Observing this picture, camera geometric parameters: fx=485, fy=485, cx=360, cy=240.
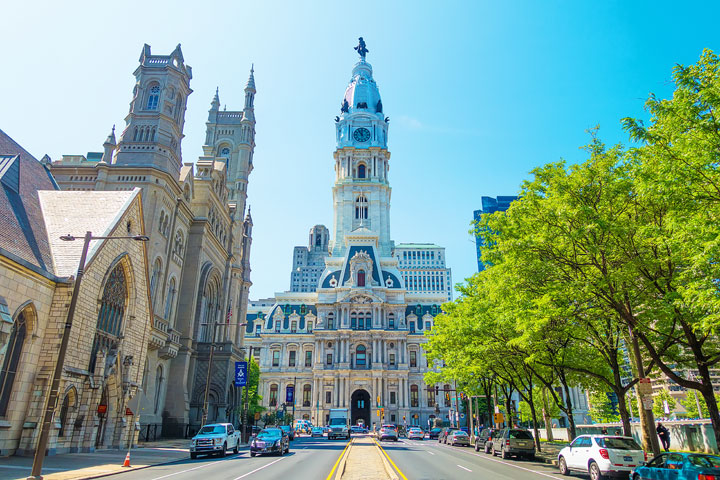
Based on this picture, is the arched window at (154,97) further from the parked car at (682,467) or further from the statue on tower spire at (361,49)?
the statue on tower spire at (361,49)

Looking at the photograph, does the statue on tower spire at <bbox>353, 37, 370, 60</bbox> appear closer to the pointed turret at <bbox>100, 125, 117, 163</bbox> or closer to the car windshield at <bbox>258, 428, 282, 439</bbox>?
the pointed turret at <bbox>100, 125, 117, 163</bbox>

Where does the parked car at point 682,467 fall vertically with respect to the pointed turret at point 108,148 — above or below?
below

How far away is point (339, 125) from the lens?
126 meters

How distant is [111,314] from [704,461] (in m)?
27.7

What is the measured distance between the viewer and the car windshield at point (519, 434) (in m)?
27.3

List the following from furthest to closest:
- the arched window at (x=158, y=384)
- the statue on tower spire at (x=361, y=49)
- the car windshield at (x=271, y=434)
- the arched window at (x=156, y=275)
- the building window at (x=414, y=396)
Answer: the statue on tower spire at (x=361, y=49), the building window at (x=414, y=396), the arched window at (x=158, y=384), the arched window at (x=156, y=275), the car windshield at (x=271, y=434)

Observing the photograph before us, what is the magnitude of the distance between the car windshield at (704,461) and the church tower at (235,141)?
184 feet

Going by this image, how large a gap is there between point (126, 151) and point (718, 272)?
4049 centimetres

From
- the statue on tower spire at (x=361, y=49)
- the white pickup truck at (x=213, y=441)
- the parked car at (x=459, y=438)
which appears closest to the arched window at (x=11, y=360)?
the white pickup truck at (x=213, y=441)

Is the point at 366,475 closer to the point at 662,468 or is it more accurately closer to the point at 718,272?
the point at 662,468

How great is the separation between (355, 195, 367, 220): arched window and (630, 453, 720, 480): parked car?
101 meters

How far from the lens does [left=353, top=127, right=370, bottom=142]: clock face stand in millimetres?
122575

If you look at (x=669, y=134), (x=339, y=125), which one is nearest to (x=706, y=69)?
(x=669, y=134)

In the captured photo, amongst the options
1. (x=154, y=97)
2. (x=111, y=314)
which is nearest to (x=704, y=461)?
(x=111, y=314)
